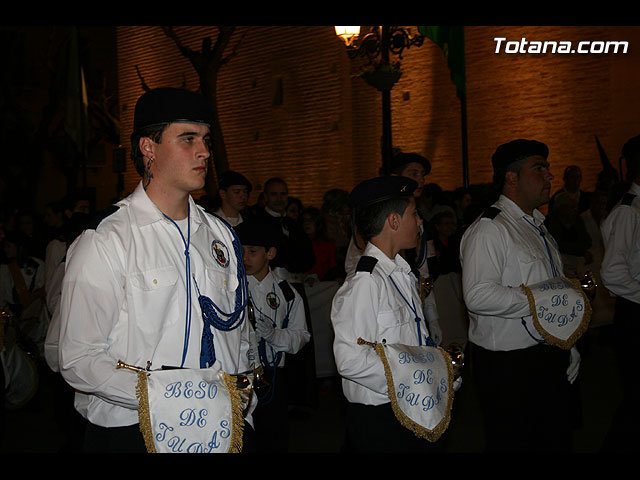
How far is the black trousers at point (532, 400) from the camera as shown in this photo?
473 centimetres

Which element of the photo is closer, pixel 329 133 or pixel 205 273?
pixel 205 273

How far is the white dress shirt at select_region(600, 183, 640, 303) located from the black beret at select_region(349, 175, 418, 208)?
6.88 ft

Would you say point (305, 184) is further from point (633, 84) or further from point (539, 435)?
point (539, 435)

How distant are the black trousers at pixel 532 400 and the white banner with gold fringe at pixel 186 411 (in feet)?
7.89

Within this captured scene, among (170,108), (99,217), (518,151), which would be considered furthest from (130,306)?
(518,151)

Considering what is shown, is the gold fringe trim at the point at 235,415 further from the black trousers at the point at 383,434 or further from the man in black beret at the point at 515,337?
the man in black beret at the point at 515,337

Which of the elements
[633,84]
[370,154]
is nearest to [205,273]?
[633,84]

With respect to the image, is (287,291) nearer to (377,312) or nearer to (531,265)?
(531,265)

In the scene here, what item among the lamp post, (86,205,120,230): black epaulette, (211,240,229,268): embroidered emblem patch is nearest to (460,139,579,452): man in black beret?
(211,240,229,268): embroidered emblem patch

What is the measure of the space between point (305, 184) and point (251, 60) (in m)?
4.47

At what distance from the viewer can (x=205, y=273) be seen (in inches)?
122

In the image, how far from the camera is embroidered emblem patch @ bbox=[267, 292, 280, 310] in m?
5.70

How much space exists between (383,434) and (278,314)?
199cm

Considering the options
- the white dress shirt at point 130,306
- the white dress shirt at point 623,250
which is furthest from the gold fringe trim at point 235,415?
the white dress shirt at point 623,250
